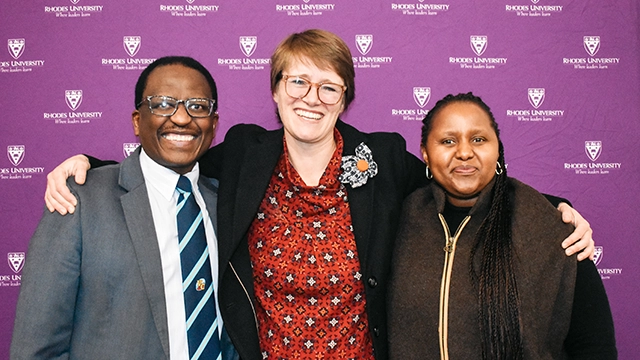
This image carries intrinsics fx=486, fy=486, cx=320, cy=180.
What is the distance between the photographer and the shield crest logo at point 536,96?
2.83 meters

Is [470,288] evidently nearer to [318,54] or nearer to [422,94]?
[318,54]

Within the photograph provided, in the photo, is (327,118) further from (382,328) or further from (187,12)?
(187,12)

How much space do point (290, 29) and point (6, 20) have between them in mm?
1646

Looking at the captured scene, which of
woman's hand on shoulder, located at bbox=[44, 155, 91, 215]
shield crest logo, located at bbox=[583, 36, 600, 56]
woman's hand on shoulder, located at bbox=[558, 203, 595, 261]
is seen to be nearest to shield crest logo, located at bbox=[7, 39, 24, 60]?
woman's hand on shoulder, located at bbox=[44, 155, 91, 215]

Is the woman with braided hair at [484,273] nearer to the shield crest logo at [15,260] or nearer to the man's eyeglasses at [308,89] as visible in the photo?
the man's eyeglasses at [308,89]

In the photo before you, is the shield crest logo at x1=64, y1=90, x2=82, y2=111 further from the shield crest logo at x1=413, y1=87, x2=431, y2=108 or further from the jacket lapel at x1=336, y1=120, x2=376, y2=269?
the shield crest logo at x1=413, y1=87, x2=431, y2=108

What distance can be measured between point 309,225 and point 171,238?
48 cm

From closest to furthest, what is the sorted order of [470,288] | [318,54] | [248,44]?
[470,288] < [318,54] < [248,44]

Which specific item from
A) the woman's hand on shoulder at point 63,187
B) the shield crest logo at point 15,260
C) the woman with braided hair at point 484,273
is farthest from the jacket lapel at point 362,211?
the shield crest logo at point 15,260

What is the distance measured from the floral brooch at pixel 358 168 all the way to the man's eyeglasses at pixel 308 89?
0.74 feet

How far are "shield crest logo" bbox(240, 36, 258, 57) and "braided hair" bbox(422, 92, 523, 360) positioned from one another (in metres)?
1.64

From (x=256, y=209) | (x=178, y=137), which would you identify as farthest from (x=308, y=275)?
(x=178, y=137)

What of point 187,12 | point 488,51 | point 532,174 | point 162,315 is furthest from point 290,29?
point 162,315

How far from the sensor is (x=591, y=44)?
2.85 meters
